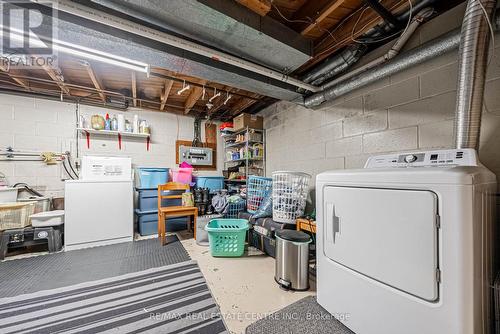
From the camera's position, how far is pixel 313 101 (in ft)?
8.13

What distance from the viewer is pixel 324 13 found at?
5.24ft

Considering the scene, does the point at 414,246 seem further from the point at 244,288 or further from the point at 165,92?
the point at 165,92

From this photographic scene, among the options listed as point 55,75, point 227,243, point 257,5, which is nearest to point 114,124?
point 55,75

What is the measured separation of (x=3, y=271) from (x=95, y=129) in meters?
2.16

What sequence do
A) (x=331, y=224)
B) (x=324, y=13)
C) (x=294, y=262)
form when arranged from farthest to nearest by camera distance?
(x=294, y=262)
(x=324, y=13)
(x=331, y=224)

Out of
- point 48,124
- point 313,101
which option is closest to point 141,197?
point 48,124

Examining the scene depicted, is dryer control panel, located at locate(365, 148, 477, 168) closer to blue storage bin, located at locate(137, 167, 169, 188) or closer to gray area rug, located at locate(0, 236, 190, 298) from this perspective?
gray area rug, located at locate(0, 236, 190, 298)

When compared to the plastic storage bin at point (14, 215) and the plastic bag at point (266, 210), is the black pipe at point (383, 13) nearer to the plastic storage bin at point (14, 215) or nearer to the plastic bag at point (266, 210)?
the plastic bag at point (266, 210)

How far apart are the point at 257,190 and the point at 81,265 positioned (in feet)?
7.69

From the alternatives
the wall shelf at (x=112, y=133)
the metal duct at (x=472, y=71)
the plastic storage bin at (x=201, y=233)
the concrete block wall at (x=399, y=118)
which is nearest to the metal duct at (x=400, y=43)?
the concrete block wall at (x=399, y=118)

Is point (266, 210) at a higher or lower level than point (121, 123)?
lower

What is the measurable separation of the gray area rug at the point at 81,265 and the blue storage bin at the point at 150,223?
44 cm

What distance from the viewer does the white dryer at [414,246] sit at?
31.6 inches

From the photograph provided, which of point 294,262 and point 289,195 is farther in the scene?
point 289,195
